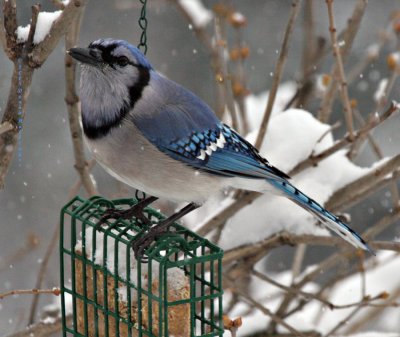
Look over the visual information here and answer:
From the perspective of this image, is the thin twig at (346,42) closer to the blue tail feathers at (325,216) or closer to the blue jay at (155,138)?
the blue tail feathers at (325,216)

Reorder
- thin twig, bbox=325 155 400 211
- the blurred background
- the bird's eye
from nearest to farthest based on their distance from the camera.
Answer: the bird's eye
thin twig, bbox=325 155 400 211
the blurred background

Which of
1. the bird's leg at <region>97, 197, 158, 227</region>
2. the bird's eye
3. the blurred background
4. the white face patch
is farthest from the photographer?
the blurred background

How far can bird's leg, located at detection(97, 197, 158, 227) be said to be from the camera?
379 centimetres

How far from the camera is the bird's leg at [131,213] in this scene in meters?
3.79

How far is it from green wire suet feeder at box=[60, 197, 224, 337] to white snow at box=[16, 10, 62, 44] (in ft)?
2.55

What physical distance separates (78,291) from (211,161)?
2.90ft

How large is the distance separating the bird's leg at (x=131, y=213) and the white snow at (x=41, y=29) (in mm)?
860

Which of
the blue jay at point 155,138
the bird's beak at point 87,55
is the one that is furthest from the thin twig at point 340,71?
the bird's beak at point 87,55

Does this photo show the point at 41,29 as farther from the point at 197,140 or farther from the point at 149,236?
the point at 149,236

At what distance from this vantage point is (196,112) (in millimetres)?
3912

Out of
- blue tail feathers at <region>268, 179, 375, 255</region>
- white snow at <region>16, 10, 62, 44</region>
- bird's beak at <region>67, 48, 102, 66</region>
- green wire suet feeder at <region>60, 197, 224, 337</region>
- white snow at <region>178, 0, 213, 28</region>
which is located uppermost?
white snow at <region>178, 0, 213, 28</region>

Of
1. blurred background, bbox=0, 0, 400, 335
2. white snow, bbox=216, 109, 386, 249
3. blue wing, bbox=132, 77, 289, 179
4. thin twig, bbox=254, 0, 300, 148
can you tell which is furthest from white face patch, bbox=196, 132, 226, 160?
blurred background, bbox=0, 0, 400, 335

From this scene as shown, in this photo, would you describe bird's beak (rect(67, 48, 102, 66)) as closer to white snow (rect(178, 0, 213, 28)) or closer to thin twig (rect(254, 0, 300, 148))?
thin twig (rect(254, 0, 300, 148))

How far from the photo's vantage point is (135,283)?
3514 mm
